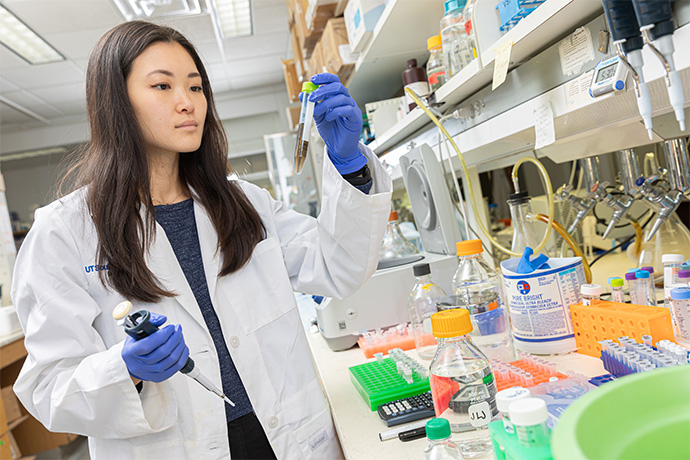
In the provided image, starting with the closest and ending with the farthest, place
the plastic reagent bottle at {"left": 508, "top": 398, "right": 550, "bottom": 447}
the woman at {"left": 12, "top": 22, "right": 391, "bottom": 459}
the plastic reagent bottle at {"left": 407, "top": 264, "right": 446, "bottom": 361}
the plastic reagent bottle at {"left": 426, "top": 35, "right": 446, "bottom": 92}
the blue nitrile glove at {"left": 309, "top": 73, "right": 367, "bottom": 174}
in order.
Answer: the plastic reagent bottle at {"left": 508, "top": 398, "right": 550, "bottom": 447} < the woman at {"left": 12, "top": 22, "right": 391, "bottom": 459} < the blue nitrile glove at {"left": 309, "top": 73, "right": 367, "bottom": 174} < the plastic reagent bottle at {"left": 407, "top": 264, "right": 446, "bottom": 361} < the plastic reagent bottle at {"left": 426, "top": 35, "right": 446, "bottom": 92}

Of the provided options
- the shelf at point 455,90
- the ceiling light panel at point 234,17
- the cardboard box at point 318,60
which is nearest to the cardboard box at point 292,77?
the ceiling light panel at point 234,17

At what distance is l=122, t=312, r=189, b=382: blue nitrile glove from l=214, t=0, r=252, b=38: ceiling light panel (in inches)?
158

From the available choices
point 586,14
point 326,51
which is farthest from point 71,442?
point 586,14

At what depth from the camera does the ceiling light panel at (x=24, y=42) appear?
418 cm

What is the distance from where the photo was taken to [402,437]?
3.01 feet

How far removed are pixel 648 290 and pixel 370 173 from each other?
0.65 m

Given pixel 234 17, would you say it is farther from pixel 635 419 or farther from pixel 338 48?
pixel 635 419

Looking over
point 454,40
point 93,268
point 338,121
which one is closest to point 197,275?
point 93,268

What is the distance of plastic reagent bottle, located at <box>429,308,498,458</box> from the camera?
85 cm

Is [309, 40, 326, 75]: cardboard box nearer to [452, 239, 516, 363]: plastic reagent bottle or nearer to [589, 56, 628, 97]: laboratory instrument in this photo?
[452, 239, 516, 363]: plastic reagent bottle

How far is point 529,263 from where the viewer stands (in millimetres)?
1179

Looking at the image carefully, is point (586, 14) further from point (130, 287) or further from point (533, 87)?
point (130, 287)

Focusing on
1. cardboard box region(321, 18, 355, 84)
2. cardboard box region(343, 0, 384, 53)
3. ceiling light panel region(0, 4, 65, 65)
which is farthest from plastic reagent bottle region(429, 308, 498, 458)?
ceiling light panel region(0, 4, 65, 65)

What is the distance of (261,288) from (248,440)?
33 centimetres
